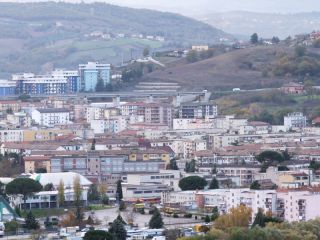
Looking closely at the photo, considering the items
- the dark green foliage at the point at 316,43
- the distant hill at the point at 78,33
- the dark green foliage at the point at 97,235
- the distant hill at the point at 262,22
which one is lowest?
the dark green foliage at the point at 97,235

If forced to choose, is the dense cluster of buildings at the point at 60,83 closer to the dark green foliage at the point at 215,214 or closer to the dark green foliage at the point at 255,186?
the dark green foliage at the point at 255,186

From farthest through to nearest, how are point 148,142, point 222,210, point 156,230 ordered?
point 148,142 < point 222,210 < point 156,230

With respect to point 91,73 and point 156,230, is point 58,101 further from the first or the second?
point 156,230

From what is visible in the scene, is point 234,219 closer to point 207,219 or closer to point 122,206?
point 207,219

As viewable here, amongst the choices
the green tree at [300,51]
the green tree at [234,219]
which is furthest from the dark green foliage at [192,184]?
the green tree at [300,51]

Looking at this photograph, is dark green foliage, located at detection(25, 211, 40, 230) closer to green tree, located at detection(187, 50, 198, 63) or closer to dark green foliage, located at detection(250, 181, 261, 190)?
dark green foliage, located at detection(250, 181, 261, 190)

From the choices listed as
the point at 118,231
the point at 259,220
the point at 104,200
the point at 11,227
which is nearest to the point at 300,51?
the point at 104,200

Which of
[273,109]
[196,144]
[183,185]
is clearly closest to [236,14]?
[273,109]
